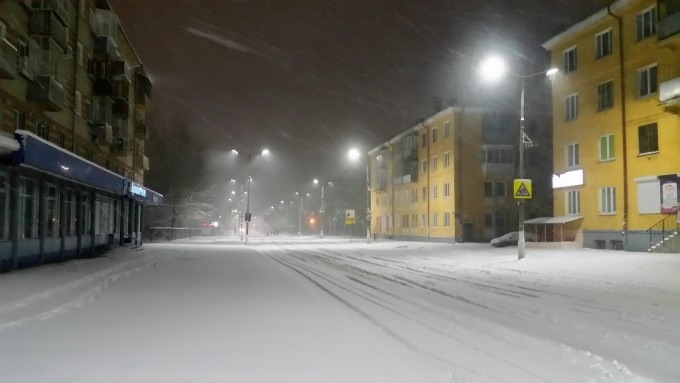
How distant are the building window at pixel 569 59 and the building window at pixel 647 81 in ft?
18.8

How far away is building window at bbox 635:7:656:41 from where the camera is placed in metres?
28.5

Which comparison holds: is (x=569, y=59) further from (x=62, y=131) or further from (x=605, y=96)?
(x=62, y=131)

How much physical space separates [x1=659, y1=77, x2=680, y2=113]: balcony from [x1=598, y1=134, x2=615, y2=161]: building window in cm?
439

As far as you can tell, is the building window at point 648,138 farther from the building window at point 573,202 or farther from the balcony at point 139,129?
the balcony at point 139,129

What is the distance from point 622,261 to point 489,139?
3076 cm

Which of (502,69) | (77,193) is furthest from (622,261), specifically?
(77,193)

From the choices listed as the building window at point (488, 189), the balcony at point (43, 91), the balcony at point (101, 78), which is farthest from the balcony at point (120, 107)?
the building window at point (488, 189)

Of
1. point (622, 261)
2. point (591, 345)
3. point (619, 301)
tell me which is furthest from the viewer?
point (622, 261)

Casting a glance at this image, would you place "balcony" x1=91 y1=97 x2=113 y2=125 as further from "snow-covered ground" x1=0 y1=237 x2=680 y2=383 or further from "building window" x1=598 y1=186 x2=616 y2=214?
"building window" x1=598 y1=186 x2=616 y2=214

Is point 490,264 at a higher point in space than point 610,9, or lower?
lower

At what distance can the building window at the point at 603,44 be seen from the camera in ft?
104

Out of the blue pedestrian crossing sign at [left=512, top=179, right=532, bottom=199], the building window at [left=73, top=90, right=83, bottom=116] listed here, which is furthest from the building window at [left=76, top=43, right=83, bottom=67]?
the blue pedestrian crossing sign at [left=512, top=179, right=532, bottom=199]

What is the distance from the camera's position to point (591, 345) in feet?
27.6

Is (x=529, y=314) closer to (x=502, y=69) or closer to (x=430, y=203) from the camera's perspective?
(x=502, y=69)
